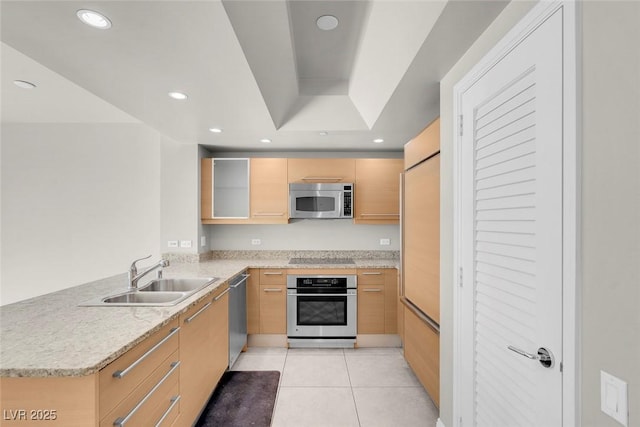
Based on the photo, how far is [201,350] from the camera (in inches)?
79.8

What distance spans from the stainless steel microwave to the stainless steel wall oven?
72 cm

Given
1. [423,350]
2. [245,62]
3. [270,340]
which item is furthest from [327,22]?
[270,340]

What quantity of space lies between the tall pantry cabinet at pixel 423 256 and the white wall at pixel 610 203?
1.07m

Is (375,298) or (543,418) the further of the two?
(375,298)

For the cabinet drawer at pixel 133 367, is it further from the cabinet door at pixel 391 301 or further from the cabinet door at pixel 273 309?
the cabinet door at pixel 391 301

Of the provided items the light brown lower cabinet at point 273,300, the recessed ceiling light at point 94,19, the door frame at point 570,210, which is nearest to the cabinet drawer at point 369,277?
the light brown lower cabinet at point 273,300

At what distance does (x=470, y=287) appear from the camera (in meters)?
1.53

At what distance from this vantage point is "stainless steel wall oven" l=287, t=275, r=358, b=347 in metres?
3.25

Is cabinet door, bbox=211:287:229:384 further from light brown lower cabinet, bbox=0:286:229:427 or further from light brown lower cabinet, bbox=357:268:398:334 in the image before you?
light brown lower cabinet, bbox=357:268:398:334

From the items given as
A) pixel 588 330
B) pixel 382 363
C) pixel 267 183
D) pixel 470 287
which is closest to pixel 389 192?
pixel 267 183

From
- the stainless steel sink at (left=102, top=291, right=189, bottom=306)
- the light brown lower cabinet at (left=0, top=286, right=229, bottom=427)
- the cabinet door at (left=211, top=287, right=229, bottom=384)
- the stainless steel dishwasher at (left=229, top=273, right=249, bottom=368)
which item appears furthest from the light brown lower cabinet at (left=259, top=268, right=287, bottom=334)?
the stainless steel sink at (left=102, top=291, right=189, bottom=306)

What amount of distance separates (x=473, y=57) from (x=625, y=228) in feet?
3.58

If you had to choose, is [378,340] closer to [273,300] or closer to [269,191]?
[273,300]

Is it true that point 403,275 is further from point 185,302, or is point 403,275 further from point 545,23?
point 545,23
